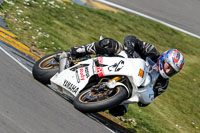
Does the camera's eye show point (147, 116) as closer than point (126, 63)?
No

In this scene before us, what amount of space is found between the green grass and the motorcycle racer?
4.15 feet

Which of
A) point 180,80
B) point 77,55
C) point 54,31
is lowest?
point 180,80

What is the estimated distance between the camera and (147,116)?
316 inches

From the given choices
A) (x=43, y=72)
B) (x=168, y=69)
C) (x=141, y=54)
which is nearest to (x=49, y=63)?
(x=43, y=72)

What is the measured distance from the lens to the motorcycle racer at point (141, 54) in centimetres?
602

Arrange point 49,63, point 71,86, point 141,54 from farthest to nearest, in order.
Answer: point 49,63 < point 141,54 < point 71,86

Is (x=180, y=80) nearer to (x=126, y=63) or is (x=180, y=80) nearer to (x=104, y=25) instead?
(x=104, y=25)

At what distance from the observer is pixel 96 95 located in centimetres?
602

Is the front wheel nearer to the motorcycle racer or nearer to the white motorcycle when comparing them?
Result: the white motorcycle

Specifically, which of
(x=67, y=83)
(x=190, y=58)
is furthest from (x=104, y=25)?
(x=67, y=83)

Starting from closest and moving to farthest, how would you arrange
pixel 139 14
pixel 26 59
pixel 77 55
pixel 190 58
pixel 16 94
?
pixel 16 94 → pixel 77 55 → pixel 26 59 → pixel 190 58 → pixel 139 14

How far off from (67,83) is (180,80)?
502cm

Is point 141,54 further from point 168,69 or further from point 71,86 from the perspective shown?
point 71,86

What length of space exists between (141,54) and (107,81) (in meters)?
1.00
